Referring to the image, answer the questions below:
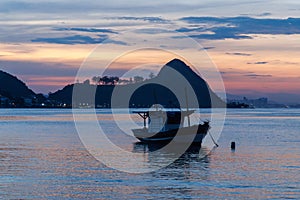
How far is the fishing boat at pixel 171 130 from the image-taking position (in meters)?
60.1

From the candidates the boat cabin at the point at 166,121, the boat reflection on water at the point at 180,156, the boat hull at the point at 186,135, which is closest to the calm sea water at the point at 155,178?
the boat reflection on water at the point at 180,156

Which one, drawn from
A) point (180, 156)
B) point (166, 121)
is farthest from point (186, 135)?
point (180, 156)

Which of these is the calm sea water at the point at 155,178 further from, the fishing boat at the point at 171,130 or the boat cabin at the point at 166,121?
the boat cabin at the point at 166,121

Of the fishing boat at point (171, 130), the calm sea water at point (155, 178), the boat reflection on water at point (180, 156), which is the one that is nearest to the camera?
the calm sea water at point (155, 178)

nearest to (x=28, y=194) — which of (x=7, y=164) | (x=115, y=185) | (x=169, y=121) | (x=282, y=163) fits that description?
(x=115, y=185)

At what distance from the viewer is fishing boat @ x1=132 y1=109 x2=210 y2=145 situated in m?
60.1

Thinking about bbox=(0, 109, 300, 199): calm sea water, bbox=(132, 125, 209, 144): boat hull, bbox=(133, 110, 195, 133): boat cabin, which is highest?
bbox=(133, 110, 195, 133): boat cabin

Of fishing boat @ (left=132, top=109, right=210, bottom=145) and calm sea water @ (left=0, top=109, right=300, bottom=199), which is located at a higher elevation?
fishing boat @ (left=132, top=109, right=210, bottom=145)

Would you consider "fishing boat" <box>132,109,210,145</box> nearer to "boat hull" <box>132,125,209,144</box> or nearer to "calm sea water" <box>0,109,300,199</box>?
"boat hull" <box>132,125,209,144</box>

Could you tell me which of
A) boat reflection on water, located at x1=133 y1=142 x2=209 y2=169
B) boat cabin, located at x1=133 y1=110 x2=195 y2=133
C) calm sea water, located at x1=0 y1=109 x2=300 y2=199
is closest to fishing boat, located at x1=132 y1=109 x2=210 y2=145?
boat cabin, located at x1=133 y1=110 x2=195 y2=133

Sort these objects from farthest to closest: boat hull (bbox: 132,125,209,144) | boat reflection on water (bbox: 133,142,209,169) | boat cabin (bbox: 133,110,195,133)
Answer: boat cabin (bbox: 133,110,195,133) < boat hull (bbox: 132,125,209,144) < boat reflection on water (bbox: 133,142,209,169)

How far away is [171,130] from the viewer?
6122cm

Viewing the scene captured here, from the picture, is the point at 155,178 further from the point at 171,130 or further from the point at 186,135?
the point at 171,130

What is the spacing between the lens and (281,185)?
110 ft
